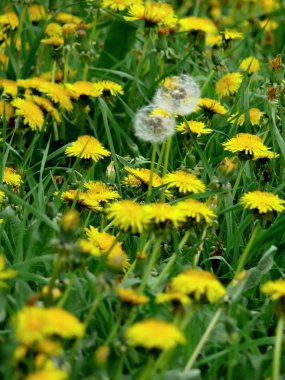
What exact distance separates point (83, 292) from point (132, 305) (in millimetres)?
261

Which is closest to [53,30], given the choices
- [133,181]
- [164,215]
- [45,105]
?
[45,105]

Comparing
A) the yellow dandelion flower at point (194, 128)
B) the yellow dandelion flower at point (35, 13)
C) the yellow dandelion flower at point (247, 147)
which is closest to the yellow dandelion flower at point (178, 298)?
the yellow dandelion flower at point (247, 147)

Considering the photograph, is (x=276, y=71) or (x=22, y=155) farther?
(x=22, y=155)

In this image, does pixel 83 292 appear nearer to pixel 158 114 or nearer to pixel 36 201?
pixel 36 201

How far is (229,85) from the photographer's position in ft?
9.41

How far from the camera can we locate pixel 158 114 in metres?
2.21

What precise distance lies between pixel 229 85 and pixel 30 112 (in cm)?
71

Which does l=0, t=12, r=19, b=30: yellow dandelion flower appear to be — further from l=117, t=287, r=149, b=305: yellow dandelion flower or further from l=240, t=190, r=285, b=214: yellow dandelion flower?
l=117, t=287, r=149, b=305: yellow dandelion flower

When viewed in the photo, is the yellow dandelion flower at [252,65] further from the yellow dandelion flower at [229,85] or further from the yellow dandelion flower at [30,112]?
the yellow dandelion flower at [30,112]

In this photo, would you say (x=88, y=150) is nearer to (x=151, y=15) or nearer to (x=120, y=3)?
(x=151, y=15)

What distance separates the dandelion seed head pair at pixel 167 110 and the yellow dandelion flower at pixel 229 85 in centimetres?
56

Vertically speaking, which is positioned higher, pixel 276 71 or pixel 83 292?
pixel 276 71

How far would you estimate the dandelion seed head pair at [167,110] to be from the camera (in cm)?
210

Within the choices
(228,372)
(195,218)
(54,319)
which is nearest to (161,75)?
(195,218)
